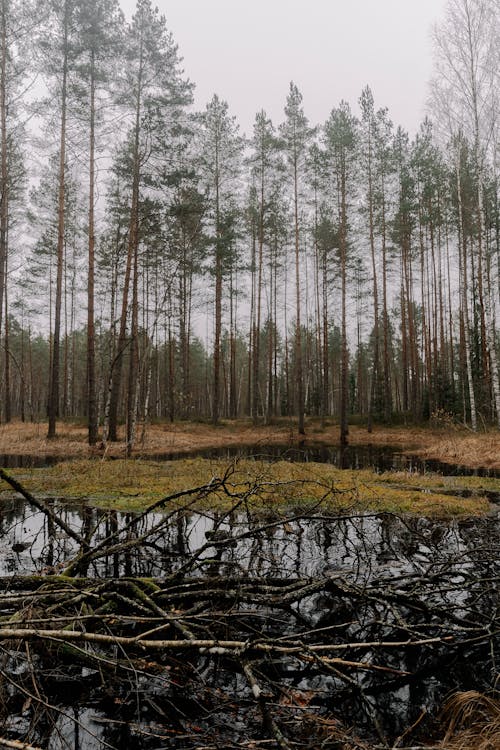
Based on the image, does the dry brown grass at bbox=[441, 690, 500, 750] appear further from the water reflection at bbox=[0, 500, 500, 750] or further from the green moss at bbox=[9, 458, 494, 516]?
the green moss at bbox=[9, 458, 494, 516]

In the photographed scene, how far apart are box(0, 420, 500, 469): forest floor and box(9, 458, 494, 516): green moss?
1.61m

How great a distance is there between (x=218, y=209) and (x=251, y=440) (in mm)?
14706

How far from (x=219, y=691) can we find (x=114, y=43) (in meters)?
21.0

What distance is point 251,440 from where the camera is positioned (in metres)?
22.4

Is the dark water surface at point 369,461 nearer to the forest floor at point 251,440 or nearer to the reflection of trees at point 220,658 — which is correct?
the forest floor at point 251,440

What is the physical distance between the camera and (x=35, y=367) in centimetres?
5119

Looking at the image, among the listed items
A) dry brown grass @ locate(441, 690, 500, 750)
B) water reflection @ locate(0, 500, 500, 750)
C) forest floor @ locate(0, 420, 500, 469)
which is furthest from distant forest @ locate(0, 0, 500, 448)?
dry brown grass @ locate(441, 690, 500, 750)

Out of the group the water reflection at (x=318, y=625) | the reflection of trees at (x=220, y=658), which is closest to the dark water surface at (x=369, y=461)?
the water reflection at (x=318, y=625)

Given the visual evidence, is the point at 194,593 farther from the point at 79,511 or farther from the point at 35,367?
the point at 35,367

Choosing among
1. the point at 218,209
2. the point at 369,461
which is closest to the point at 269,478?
the point at 369,461

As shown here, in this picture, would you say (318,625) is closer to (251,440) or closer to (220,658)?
(220,658)

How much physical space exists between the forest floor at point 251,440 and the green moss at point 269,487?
161 cm

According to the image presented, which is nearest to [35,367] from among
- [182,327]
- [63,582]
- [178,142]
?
[182,327]

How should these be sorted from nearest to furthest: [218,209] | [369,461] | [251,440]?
[369,461]
[251,440]
[218,209]
